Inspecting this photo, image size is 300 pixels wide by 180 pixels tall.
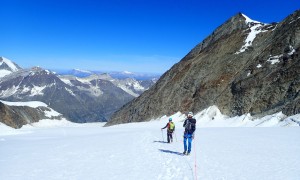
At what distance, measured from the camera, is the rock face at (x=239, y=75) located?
47775mm

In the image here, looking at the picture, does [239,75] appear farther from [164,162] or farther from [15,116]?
[15,116]

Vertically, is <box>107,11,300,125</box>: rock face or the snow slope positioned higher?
<box>107,11,300,125</box>: rock face

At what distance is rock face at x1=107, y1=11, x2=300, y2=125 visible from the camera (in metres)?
47.8

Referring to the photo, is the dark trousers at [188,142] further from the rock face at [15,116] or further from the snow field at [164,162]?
the rock face at [15,116]

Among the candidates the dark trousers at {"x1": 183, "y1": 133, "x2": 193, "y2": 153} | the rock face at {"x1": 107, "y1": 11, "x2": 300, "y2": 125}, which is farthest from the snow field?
the rock face at {"x1": 107, "y1": 11, "x2": 300, "y2": 125}

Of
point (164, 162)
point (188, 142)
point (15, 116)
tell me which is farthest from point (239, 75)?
point (15, 116)

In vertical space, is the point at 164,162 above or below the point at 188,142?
below

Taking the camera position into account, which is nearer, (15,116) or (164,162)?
(164,162)

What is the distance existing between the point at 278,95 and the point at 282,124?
1267 cm

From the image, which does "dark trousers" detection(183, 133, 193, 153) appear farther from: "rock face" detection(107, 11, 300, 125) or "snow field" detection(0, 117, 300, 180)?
"rock face" detection(107, 11, 300, 125)

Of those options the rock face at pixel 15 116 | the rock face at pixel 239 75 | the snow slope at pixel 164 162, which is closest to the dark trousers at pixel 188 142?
the snow slope at pixel 164 162

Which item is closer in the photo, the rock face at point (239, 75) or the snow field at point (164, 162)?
the snow field at point (164, 162)

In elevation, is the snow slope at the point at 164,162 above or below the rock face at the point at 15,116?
below

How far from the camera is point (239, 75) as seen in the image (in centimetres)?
5922
